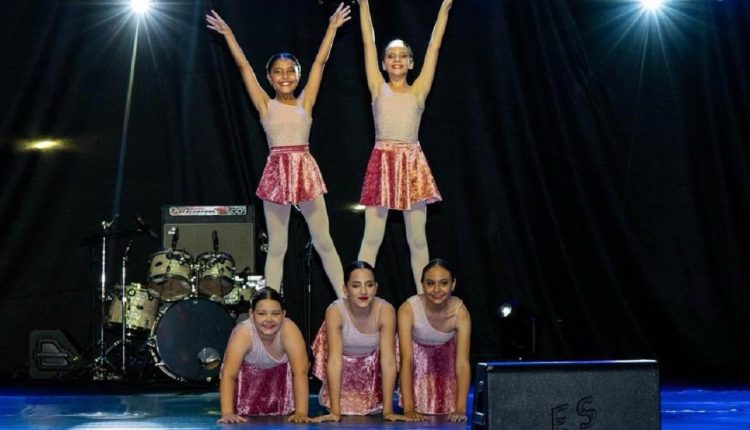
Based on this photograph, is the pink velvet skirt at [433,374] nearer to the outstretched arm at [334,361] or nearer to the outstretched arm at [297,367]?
the outstretched arm at [334,361]

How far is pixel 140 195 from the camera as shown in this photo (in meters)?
7.70

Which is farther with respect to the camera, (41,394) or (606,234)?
(606,234)

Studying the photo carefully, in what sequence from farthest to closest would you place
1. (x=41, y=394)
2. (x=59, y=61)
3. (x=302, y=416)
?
1. (x=59, y=61)
2. (x=41, y=394)
3. (x=302, y=416)

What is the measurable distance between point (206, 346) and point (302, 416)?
68.5 inches

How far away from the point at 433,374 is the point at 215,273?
1.73 meters

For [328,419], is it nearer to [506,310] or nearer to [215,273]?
[215,273]

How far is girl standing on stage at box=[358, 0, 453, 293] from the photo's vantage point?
6.17m

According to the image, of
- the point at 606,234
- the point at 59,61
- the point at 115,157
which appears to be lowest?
the point at 606,234

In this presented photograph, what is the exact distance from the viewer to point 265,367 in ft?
18.1

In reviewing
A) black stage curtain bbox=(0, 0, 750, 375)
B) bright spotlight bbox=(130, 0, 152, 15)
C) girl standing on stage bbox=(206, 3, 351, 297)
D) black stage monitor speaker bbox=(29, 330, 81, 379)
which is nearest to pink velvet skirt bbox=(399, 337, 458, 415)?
girl standing on stage bbox=(206, 3, 351, 297)

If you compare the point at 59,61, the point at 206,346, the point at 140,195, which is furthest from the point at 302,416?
the point at 59,61

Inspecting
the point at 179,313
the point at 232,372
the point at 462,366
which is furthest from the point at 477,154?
the point at 232,372

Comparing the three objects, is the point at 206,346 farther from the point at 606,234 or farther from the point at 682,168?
the point at 682,168

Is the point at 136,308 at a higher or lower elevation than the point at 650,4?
lower
